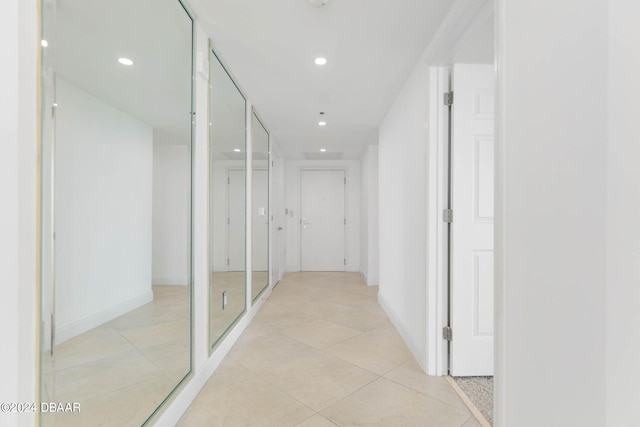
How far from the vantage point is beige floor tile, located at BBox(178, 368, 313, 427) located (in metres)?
1.57

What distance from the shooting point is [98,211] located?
4.27 ft

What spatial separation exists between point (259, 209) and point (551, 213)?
323 centimetres

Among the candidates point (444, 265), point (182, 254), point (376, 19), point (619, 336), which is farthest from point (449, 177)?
point (182, 254)

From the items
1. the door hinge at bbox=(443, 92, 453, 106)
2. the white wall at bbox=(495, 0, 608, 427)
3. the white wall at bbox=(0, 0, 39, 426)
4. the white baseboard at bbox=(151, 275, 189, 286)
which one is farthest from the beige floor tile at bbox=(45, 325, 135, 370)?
the door hinge at bbox=(443, 92, 453, 106)

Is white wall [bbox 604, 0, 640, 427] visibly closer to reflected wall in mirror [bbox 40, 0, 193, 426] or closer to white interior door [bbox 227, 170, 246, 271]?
reflected wall in mirror [bbox 40, 0, 193, 426]

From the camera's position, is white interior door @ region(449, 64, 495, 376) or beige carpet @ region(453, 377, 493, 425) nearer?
beige carpet @ region(453, 377, 493, 425)

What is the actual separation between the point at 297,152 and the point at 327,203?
4.23 ft

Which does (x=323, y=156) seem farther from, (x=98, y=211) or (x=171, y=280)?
(x=98, y=211)

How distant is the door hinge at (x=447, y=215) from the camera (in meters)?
2.00

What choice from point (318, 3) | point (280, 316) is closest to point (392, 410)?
point (280, 316)

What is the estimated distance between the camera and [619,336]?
70 centimetres

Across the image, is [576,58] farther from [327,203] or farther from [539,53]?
[327,203]

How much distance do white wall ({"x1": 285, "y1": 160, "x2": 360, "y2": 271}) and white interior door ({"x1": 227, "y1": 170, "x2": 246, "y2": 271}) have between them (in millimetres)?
2997

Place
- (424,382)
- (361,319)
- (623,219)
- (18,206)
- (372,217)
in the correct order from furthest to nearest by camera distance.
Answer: (372,217), (361,319), (424,382), (18,206), (623,219)
